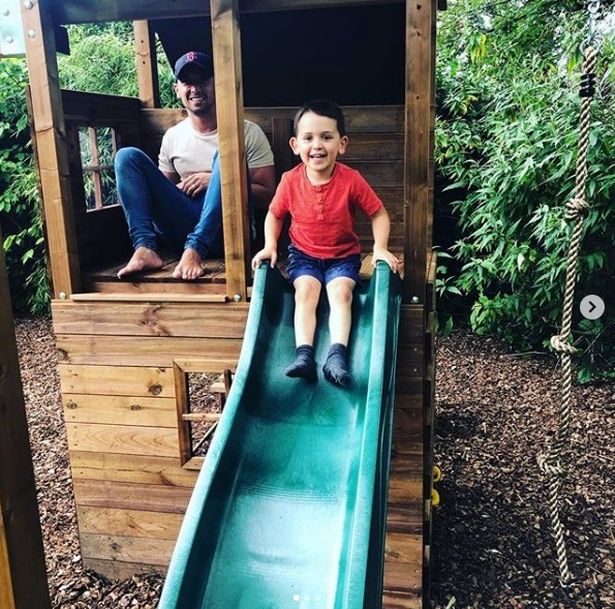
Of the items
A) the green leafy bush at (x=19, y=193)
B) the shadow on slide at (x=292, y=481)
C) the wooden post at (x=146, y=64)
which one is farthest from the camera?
the green leafy bush at (x=19, y=193)

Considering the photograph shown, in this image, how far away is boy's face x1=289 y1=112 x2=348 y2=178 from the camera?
2.87 meters

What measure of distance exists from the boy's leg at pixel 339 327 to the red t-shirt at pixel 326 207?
167 millimetres

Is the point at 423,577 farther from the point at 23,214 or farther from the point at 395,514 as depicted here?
the point at 23,214

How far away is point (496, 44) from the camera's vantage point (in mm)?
7242

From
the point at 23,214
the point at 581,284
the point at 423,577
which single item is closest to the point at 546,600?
the point at 423,577

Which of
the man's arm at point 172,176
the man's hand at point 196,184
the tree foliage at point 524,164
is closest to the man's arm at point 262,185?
the man's hand at point 196,184

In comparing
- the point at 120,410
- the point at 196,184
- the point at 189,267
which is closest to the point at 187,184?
the point at 196,184

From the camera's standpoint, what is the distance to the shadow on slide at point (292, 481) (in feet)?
7.04

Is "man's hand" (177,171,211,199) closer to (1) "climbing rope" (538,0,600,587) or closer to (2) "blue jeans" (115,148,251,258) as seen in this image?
(2) "blue jeans" (115,148,251,258)

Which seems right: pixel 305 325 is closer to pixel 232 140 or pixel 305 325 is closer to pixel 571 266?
pixel 232 140

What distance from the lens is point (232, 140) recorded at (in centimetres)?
292

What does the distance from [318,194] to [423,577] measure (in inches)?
73.9

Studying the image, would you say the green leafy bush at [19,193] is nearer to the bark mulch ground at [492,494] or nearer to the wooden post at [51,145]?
the bark mulch ground at [492,494]

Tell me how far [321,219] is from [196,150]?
48.5 inches
